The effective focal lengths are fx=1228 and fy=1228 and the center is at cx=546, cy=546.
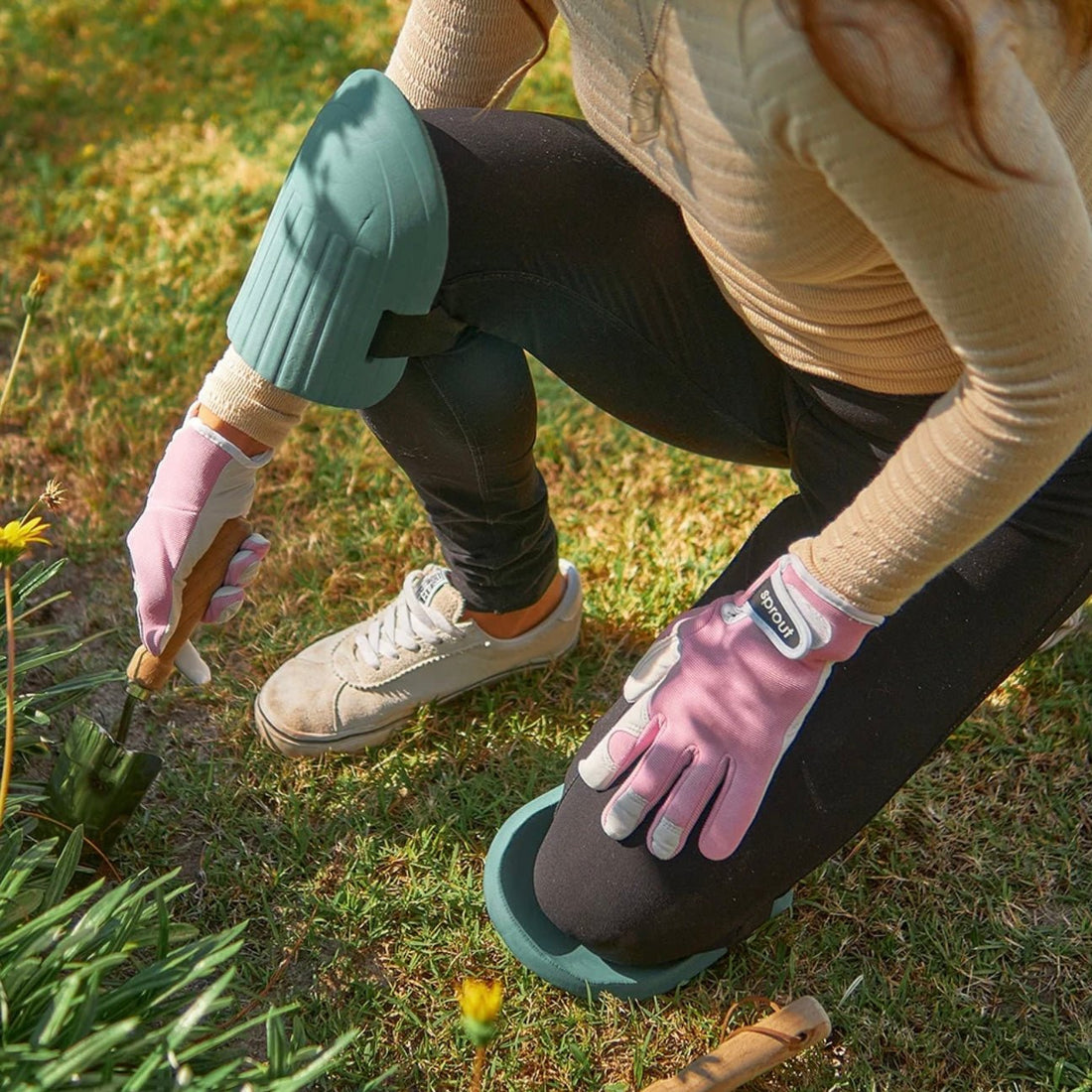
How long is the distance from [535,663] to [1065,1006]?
854 mm

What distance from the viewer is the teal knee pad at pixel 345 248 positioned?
1381 mm

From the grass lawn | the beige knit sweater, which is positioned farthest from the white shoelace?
the beige knit sweater

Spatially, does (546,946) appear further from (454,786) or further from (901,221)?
(901,221)

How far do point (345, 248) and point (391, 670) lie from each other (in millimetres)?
677

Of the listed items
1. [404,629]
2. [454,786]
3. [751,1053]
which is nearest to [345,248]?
[404,629]

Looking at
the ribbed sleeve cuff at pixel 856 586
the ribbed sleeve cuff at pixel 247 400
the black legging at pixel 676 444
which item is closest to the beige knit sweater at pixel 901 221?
the ribbed sleeve cuff at pixel 856 586

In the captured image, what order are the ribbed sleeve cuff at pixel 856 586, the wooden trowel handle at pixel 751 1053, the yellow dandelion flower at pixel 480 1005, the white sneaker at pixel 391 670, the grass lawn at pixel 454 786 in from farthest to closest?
the white sneaker at pixel 391 670 → the grass lawn at pixel 454 786 → the wooden trowel handle at pixel 751 1053 → the ribbed sleeve cuff at pixel 856 586 → the yellow dandelion flower at pixel 480 1005

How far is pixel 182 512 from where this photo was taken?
1463mm

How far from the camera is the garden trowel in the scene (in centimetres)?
156

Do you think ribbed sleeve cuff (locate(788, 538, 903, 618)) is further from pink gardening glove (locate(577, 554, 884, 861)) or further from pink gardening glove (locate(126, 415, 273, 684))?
pink gardening glove (locate(126, 415, 273, 684))

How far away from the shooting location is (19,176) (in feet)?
9.77

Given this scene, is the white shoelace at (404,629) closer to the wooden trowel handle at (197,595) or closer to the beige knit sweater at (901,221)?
the wooden trowel handle at (197,595)

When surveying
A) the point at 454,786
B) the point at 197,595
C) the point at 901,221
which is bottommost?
the point at 454,786

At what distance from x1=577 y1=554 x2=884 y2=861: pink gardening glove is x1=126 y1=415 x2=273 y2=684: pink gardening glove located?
54 centimetres
